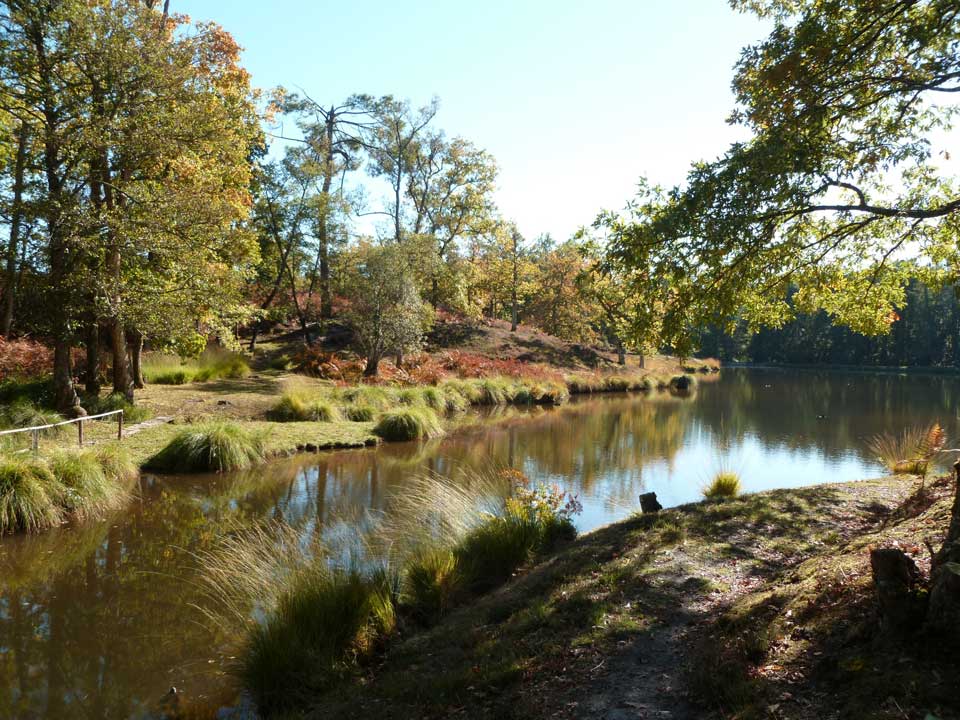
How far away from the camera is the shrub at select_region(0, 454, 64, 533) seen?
7.99m

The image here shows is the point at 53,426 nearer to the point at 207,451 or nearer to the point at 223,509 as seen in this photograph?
the point at 207,451

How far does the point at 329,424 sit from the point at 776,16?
502 inches

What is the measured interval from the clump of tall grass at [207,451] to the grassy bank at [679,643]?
7.33 metres

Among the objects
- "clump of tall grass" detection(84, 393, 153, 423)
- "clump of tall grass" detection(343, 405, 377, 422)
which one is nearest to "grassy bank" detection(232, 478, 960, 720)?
"clump of tall grass" detection(84, 393, 153, 423)

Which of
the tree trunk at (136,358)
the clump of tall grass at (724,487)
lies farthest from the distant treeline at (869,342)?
the clump of tall grass at (724,487)

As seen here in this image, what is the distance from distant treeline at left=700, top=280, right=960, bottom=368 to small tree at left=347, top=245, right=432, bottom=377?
1879 inches

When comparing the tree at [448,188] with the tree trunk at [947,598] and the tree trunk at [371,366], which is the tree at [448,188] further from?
the tree trunk at [947,598]

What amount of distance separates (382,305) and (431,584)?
1816cm

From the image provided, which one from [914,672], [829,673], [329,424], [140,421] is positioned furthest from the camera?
[329,424]

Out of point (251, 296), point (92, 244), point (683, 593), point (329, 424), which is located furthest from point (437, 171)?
point (683, 593)

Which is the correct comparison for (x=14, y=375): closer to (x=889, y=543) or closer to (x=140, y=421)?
(x=140, y=421)

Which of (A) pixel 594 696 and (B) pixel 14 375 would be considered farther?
(B) pixel 14 375

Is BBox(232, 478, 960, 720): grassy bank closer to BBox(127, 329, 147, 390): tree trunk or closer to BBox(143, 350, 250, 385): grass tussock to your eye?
BBox(127, 329, 147, 390): tree trunk

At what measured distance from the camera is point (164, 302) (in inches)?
548
